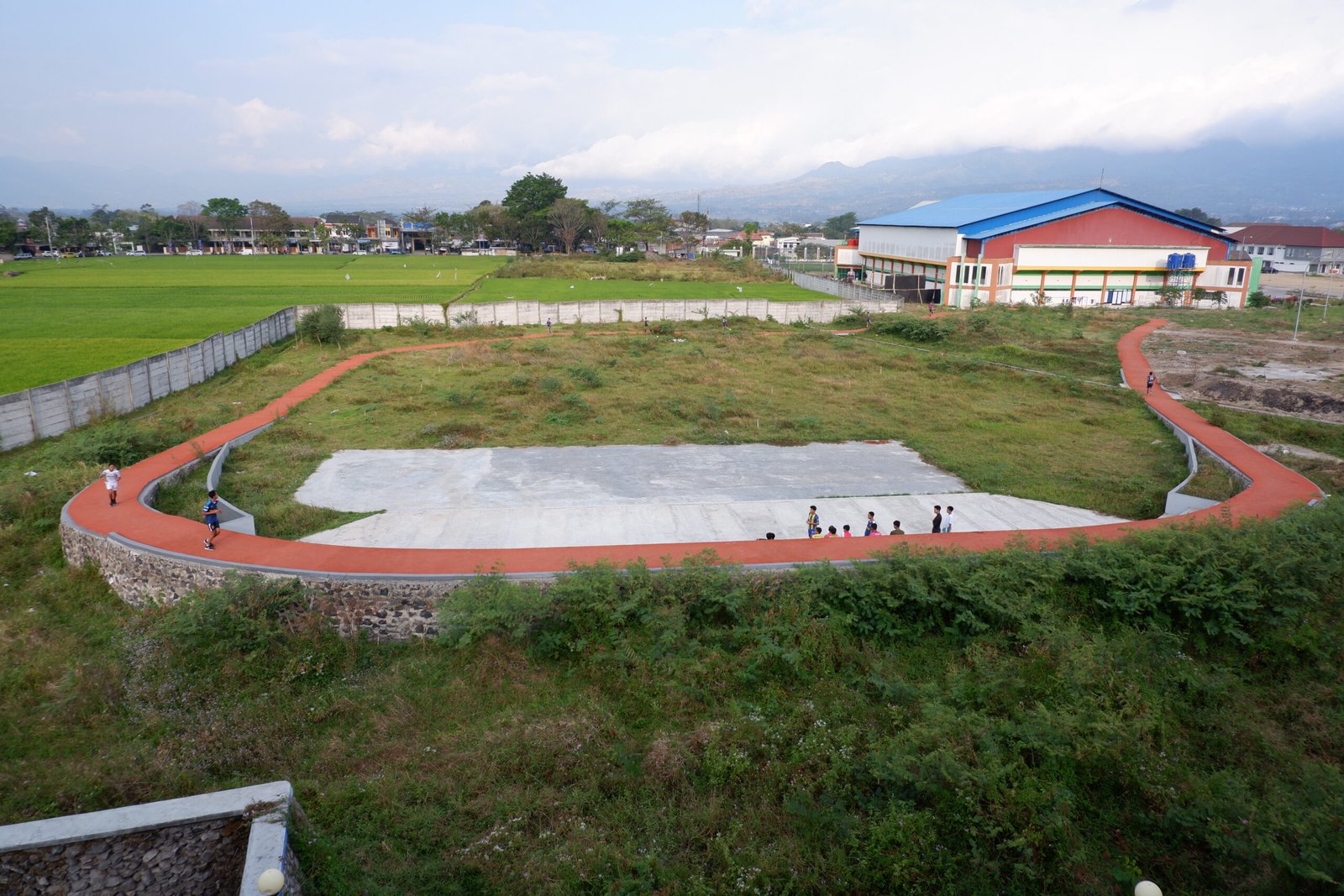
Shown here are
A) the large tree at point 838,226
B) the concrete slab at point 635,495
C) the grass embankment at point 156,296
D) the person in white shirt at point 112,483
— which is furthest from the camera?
the large tree at point 838,226

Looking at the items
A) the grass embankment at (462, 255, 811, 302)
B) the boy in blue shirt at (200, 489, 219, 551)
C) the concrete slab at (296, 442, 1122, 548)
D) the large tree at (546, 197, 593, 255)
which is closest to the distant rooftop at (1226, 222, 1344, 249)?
the grass embankment at (462, 255, 811, 302)

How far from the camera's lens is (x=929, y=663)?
12156mm

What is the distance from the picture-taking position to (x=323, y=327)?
3978 cm

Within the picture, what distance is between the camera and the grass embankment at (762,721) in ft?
28.5

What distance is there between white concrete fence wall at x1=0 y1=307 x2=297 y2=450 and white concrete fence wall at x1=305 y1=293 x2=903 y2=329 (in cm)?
1225

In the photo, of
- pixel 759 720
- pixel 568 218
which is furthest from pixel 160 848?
pixel 568 218

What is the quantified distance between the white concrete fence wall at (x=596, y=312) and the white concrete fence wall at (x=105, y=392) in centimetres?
1225

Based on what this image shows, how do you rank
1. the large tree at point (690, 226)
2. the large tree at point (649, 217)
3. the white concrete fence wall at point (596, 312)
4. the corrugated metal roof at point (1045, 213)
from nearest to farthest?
the white concrete fence wall at point (596, 312)
the corrugated metal roof at point (1045, 213)
the large tree at point (649, 217)
the large tree at point (690, 226)

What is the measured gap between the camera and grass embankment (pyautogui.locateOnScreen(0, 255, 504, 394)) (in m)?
32.5

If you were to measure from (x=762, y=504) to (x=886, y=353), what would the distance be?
2276 centimetres

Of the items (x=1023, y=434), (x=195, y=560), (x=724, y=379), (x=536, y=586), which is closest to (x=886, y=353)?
(x=724, y=379)

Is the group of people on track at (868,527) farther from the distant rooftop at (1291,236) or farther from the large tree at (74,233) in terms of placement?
the large tree at (74,233)

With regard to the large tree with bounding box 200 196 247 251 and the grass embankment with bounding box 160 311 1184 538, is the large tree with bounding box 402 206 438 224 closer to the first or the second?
the large tree with bounding box 200 196 247 251

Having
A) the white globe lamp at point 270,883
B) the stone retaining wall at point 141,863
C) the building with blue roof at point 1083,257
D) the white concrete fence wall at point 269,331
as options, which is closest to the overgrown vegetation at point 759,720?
the stone retaining wall at point 141,863
